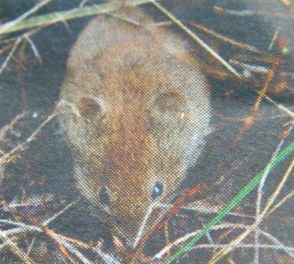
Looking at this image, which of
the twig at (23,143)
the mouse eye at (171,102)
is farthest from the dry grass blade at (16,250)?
the mouse eye at (171,102)

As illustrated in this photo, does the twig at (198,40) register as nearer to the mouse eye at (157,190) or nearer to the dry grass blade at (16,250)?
the mouse eye at (157,190)

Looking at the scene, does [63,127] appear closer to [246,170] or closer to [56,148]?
[56,148]

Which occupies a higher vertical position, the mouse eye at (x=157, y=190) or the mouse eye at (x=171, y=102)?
the mouse eye at (x=171, y=102)

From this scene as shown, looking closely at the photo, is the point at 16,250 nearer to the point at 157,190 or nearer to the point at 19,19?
the point at 157,190

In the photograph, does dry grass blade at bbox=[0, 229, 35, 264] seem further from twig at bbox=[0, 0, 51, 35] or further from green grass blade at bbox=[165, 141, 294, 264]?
twig at bbox=[0, 0, 51, 35]

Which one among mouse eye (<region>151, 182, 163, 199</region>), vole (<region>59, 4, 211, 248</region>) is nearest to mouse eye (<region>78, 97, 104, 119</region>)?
vole (<region>59, 4, 211, 248</region>)

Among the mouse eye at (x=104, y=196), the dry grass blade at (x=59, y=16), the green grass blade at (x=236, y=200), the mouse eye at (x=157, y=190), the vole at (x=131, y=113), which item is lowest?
the green grass blade at (x=236, y=200)

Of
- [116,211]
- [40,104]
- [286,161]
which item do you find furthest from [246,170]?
[40,104]
